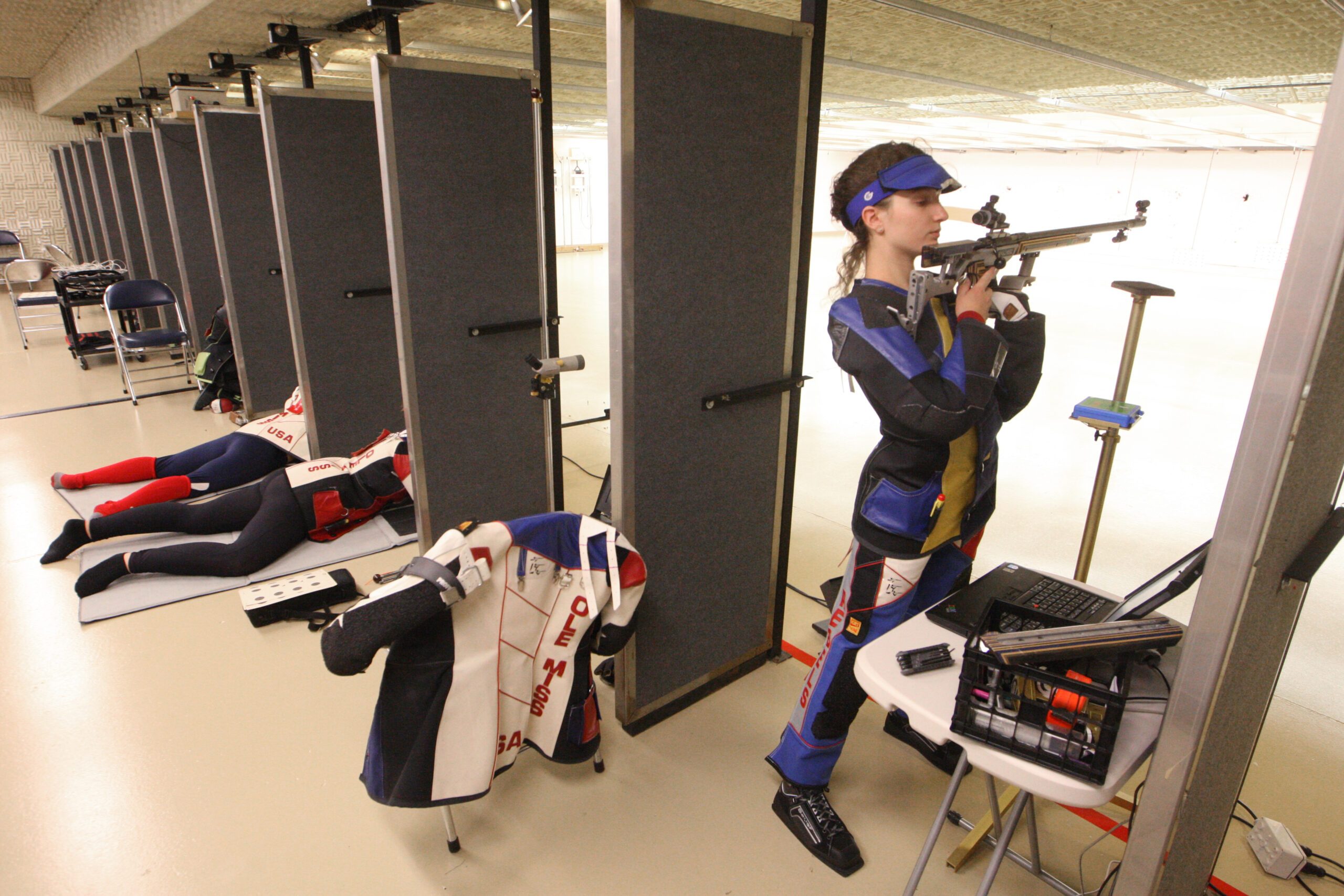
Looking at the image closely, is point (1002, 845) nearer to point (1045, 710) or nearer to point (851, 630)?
point (1045, 710)

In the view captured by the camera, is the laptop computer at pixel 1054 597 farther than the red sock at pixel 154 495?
No

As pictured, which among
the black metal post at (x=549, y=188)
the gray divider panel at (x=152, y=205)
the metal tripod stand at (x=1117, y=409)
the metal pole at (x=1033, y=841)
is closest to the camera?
the metal pole at (x=1033, y=841)

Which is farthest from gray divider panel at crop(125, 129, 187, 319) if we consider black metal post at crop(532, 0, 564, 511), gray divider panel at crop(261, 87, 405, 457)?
black metal post at crop(532, 0, 564, 511)

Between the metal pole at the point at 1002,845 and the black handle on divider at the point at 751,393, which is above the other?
the black handle on divider at the point at 751,393

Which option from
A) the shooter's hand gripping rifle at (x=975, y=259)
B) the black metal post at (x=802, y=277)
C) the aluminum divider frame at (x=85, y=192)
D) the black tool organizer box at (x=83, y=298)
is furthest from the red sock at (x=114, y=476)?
the aluminum divider frame at (x=85, y=192)

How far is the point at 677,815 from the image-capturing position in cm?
169

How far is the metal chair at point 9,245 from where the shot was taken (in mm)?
8969

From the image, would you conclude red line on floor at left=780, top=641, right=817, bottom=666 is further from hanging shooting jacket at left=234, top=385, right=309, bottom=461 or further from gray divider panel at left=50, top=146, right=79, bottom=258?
gray divider panel at left=50, top=146, right=79, bottom=258

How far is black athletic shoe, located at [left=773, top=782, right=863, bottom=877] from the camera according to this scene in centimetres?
155

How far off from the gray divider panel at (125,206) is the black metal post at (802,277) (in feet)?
22.0

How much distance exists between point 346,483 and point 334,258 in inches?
46.3

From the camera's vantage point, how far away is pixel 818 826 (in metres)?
1.60

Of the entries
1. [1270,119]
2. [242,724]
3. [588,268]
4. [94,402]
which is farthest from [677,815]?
[588,268]

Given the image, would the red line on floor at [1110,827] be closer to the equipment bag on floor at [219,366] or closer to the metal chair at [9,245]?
the equipment bag on floor at [219,366]
